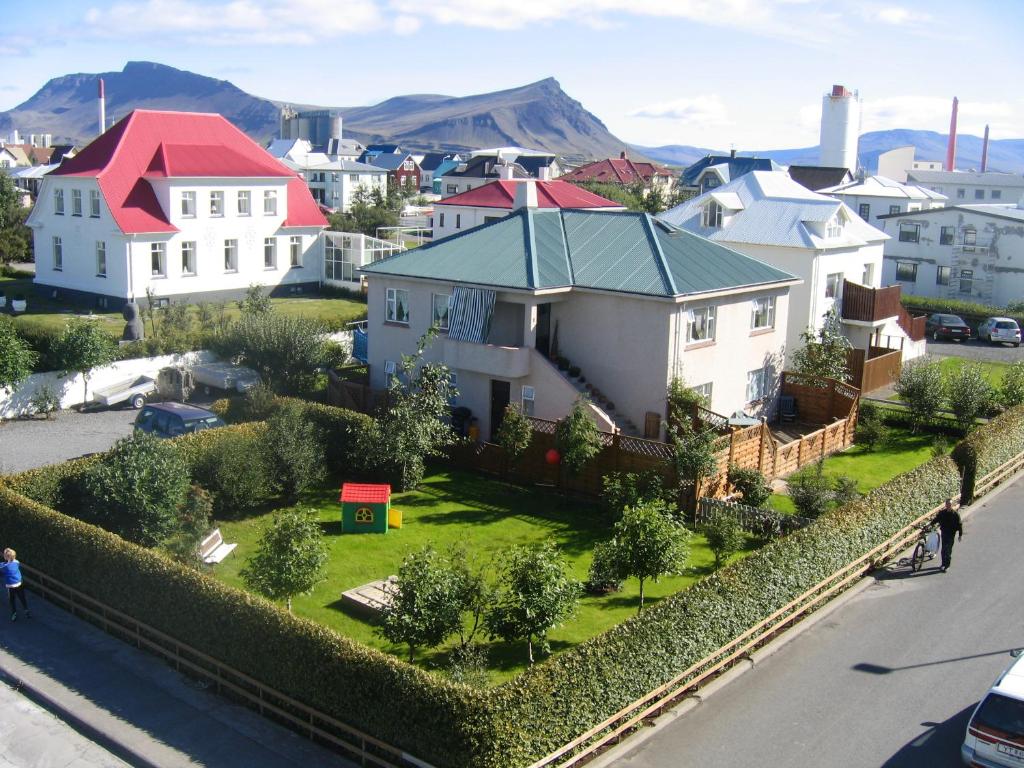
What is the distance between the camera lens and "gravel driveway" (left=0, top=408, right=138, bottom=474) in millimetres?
28625

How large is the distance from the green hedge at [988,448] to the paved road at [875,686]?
4.57 meters

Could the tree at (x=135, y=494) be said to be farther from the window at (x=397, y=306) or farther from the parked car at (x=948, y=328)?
the parked car at (x=948, y=328)

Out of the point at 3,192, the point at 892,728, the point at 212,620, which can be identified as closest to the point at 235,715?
the point at 212,620

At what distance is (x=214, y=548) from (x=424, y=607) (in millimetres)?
7507

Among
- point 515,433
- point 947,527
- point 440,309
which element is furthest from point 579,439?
point 947,527

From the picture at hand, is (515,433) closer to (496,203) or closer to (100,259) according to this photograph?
(100,259)

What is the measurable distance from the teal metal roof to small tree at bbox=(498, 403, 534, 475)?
4.19 metres

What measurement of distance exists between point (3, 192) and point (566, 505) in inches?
1960

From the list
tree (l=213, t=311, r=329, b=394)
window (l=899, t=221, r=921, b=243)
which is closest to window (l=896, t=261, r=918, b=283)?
window (l=899, t=221, r=921, b=243)

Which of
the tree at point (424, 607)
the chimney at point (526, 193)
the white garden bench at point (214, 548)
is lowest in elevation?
the white garden bench at point (214, 548)

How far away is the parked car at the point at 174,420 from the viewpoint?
28094 mm

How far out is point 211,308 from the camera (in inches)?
1789

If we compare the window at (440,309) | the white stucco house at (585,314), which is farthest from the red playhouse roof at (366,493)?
→ the window at (440,309)

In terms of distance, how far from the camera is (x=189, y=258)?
161 ft
